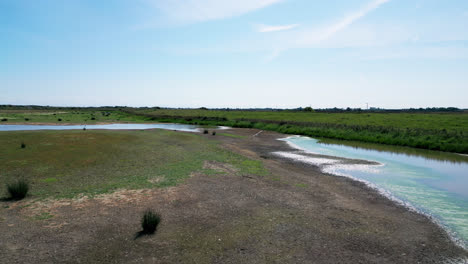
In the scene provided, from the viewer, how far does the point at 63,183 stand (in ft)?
43.4

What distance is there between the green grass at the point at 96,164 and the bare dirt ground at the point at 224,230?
1588 mm

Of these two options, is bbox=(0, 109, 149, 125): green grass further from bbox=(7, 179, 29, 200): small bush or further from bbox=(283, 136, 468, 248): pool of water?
bbox=(283, 136, 468, 248): pool of water

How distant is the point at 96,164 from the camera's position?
1730 cm

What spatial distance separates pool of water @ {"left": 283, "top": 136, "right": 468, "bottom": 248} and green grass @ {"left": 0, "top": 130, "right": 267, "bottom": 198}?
6.74 meters

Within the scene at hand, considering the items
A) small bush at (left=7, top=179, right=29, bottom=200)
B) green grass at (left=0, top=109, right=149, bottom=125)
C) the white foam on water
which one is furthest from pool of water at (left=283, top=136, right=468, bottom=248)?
green grass at (left=0, top=109, right=149, bottom=125)

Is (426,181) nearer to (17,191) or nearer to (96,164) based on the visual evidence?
(96,164)

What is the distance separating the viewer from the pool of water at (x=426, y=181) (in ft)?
36.8

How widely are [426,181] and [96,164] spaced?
2019 centimetres

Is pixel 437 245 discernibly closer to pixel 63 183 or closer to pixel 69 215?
pixel 69 215

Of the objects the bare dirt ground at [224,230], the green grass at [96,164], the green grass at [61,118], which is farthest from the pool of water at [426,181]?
the green grass at [61,118]

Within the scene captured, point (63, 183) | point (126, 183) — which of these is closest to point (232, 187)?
point (126, 183)

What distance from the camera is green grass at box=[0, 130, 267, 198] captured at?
13.2 metres

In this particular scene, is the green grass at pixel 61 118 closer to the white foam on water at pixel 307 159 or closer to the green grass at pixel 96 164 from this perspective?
the green grass at pixel 96 164

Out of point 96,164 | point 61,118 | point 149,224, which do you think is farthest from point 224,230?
point 61,118
